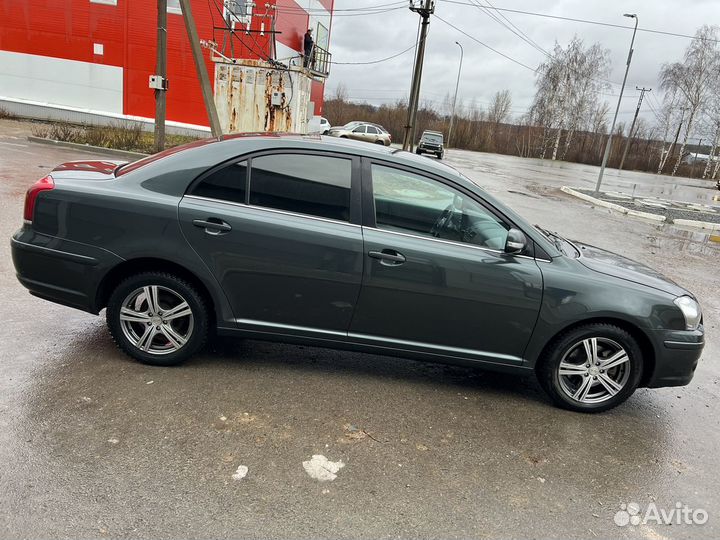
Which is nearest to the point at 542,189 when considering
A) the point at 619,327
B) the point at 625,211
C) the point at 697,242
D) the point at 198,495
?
the point at 625,211

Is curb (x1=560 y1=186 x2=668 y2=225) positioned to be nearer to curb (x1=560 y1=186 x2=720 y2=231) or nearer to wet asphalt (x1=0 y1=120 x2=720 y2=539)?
curb (x1=560 y1=186 x2=720 y2=231)

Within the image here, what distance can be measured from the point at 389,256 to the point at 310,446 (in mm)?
1303

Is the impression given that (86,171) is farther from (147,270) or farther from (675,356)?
(675,356)

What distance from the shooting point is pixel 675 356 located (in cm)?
361

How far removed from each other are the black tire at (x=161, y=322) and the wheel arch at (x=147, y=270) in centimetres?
4

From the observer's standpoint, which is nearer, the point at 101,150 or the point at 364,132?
the point at 101,150

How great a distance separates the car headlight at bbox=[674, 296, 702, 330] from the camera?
11.9 feet

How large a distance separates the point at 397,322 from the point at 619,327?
5.11ft

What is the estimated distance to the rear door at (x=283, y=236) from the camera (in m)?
3.49

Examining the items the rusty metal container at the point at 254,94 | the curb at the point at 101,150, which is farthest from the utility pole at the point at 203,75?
the rusty metal container at the point at 254,94

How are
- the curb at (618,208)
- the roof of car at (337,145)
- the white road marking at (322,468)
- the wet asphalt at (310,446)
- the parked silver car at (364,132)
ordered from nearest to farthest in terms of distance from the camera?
1. the wet asphalt at (310,446)
2. the white road marking at (322,468)
3. the roof of car at (337,145)
4. the curb at (618,208)
5. the parked silver car at (364,132)

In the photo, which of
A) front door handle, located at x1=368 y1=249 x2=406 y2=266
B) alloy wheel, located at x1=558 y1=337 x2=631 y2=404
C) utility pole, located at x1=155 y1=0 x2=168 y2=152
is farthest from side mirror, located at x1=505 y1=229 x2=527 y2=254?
utility pole, located at x1=155 y1=0 x2=168 y2=152

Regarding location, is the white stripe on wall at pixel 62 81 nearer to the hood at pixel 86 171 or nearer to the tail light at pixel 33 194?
the hood at pixel 86 171

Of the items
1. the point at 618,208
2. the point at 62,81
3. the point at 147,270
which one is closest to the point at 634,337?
the point at 147,270
